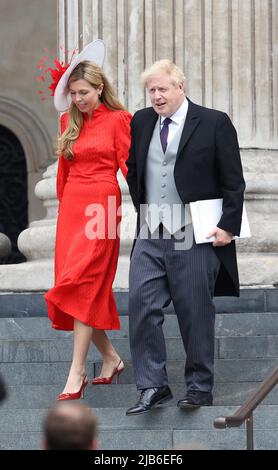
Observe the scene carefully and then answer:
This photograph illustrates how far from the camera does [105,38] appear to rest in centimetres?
1138

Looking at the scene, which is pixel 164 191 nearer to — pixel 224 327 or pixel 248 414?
pixel 224 327

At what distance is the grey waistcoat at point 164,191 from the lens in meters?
8.27

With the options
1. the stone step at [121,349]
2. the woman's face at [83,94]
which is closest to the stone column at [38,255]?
the stone step at [121,349]

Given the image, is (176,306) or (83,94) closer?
(176,306)

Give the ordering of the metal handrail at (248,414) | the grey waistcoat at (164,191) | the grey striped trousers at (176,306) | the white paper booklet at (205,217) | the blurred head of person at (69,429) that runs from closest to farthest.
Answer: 1. the blurred head of person at (69,429)
2. the metal handrail at (248,414)
3. the grey striped trousers at (176,306)
4. the white paper booklet at (205,217)
5. the grey waistcoat at (164,191)

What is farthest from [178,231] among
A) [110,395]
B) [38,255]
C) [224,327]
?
[38,255]

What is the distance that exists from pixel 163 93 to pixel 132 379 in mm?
1783

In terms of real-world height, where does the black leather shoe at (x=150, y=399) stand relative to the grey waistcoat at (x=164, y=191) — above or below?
below

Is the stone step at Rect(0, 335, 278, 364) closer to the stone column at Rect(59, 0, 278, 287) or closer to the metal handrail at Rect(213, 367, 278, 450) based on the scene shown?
the stone column at Rect(59, 0, 278, 287)

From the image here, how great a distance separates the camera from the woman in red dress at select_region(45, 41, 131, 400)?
873 centimetres

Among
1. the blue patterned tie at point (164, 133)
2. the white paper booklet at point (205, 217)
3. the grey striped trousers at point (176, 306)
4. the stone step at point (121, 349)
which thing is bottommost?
the stone step at point (121, 349)

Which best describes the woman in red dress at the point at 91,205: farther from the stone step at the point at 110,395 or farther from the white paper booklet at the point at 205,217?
the white paper booklet at the point at 205,217

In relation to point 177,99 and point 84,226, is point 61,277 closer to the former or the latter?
point 84,226

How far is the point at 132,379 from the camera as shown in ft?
29.7
